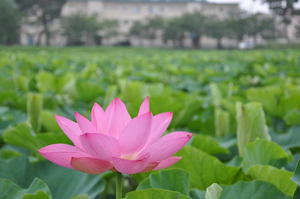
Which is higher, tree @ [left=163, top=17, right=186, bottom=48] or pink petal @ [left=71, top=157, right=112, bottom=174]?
pink petal @ [left=71, top=157, right=112, bottom=174]

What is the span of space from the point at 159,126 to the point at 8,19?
20.2 metres

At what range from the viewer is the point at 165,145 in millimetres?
368

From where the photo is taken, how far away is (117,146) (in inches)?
14.4

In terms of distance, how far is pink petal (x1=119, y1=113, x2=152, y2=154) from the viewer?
366 millimetres

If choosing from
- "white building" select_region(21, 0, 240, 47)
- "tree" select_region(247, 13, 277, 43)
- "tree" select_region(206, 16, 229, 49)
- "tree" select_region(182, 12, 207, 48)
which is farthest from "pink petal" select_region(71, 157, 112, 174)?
"white building" select_region(21, 0, 240, 47)

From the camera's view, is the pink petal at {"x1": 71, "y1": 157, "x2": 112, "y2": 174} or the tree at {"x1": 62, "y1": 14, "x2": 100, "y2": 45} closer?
the pink petal at {"x1": 71, "y1": 157, "x2": 112, "y2": 174}

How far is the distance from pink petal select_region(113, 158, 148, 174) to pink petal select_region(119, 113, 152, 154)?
2cm

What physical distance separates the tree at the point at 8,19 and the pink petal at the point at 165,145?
19176 mm

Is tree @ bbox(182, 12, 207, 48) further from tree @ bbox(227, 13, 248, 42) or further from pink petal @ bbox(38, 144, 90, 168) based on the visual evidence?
pink petal @ bbox(38, 144, 90, 168)

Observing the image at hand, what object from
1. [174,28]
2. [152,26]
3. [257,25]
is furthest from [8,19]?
[257,25]

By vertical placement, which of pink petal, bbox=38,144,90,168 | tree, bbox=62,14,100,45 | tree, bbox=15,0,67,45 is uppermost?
pink petal, bbox=38,144,90,168

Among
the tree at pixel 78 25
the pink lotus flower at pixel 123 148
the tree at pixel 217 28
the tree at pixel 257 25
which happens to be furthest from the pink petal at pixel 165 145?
the tree at pixel 217 28

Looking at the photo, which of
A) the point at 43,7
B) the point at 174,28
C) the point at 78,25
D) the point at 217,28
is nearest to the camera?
the point at 43,7

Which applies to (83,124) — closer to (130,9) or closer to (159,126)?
(159,126)
